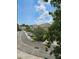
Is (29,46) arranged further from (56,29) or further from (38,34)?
(56,29)

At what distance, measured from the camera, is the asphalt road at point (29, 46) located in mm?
1462

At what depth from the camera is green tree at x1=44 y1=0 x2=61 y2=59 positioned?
1479 mm

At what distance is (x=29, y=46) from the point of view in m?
1.47

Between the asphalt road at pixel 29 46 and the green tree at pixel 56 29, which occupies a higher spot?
the green tree at pixel 56 29

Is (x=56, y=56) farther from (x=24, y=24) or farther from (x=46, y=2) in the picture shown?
(x=46, y=2)

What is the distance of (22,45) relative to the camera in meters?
1.46

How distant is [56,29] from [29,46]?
33 centimetres

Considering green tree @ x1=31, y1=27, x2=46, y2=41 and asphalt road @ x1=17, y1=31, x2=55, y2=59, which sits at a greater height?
green tree @ x1=31, y1=27, x2=46, y2=41

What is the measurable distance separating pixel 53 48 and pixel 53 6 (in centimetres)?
43

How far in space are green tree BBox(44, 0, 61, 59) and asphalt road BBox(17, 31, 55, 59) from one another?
0.11m

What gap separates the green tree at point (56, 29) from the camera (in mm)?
1479

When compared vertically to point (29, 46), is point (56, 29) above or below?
above

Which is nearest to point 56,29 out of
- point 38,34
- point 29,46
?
point 38,34

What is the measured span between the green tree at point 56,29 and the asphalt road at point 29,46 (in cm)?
11
